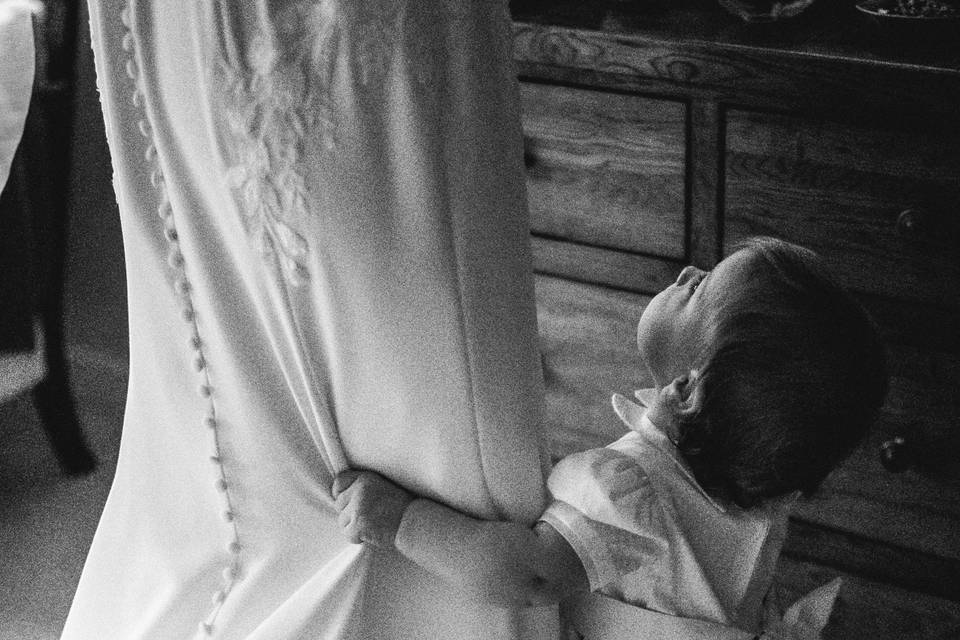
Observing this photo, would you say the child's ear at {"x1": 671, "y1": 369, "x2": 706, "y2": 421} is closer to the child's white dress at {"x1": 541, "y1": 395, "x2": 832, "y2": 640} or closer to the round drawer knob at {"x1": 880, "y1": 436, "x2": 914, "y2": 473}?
the child's white dress at {"x1": 541, "y1": 395, "x2": 832, "y2": 640}

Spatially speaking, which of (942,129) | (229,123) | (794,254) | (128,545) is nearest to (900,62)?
(942,129)

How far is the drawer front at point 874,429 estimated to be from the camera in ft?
4.23

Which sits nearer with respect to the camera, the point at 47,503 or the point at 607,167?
the point at 607,167

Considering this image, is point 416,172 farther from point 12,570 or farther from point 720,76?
point 12,570

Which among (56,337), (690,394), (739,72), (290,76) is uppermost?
(290,76)

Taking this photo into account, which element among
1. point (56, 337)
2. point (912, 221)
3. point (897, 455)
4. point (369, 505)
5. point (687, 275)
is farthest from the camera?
point (56, 337)

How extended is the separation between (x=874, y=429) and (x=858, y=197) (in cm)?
28

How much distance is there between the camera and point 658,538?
94 cm

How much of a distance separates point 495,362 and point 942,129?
1.94 ft

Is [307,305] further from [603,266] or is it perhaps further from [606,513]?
[603,266]

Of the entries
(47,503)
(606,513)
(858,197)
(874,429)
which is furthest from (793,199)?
(47,503)

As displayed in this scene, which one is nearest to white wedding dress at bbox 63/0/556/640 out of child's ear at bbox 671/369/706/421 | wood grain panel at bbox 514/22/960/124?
child's ear at bbox 671/369/706/421

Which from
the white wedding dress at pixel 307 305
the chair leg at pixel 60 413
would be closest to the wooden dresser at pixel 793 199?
the white wedding dress at pixel 307 305

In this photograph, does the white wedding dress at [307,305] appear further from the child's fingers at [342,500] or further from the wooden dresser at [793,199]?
the wooden dresser at [793,199]
